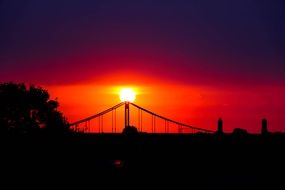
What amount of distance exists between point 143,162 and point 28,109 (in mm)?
23832

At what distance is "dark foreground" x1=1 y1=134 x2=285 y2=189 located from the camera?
171ft

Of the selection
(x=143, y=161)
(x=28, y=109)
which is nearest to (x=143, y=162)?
(x=143, y=161)

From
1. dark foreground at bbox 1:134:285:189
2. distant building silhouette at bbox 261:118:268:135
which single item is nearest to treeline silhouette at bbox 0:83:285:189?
dark foreground at bbox 1:134:285:189

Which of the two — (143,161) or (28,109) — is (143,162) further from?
(28,109)

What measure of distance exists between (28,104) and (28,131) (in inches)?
219

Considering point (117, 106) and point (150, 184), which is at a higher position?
point (117, 106)

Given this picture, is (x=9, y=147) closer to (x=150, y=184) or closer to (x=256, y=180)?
(x=150, y=184)

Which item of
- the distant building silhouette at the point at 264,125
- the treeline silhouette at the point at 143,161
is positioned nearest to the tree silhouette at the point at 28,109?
the treeline silhouette at the point at 143,161

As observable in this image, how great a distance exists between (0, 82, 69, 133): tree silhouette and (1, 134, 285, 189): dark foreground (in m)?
11.7

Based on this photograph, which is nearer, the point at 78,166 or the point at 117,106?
the point at 78,166

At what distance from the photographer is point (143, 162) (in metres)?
58.1

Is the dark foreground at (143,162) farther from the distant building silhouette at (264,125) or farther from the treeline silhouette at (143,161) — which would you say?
the distant building silhouette at (264,125)

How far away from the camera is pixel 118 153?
2501 inches

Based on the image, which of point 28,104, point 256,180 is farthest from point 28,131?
point 256,180
